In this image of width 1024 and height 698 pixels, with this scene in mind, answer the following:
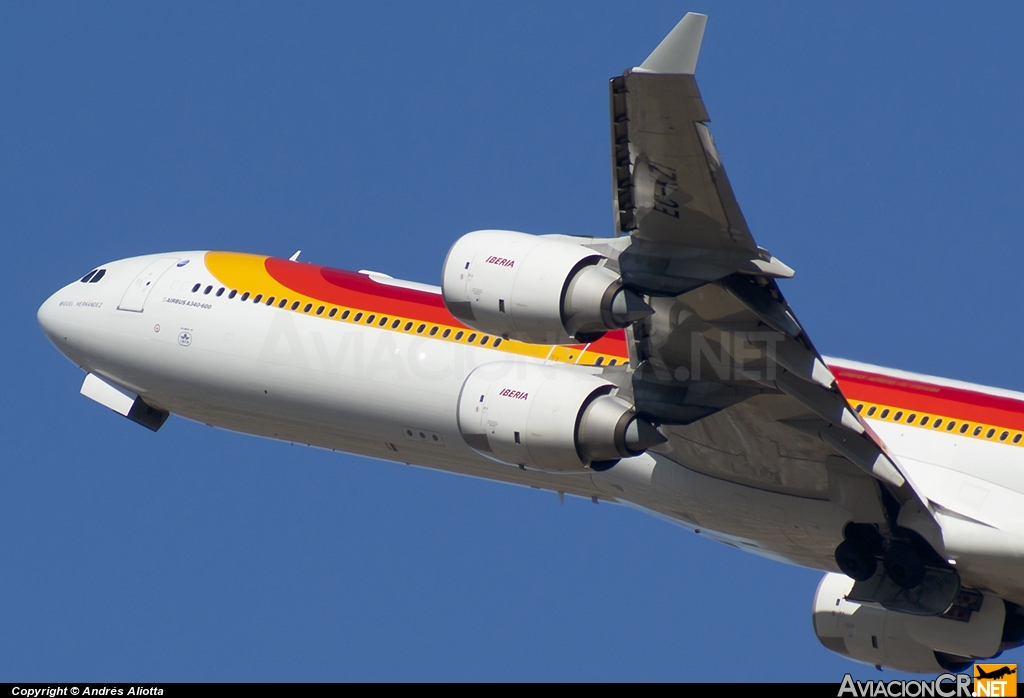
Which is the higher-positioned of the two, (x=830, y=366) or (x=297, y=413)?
(x=830, y=366)

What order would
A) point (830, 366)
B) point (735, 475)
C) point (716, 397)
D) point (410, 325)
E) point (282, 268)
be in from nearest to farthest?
point (716, 397), point (735, 475), point (830, 366), point (410, 325), point (282, 268)

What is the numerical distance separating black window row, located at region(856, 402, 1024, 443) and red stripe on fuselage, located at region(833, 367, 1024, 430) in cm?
9

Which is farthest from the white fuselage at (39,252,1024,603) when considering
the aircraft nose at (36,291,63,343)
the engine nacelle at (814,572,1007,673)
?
the engine nacelle at (814,572,1007,673)

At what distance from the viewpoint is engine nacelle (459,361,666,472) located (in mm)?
20562

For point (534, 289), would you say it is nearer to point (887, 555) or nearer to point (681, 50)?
point (681, 50)

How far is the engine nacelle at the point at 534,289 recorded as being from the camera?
18.4 m

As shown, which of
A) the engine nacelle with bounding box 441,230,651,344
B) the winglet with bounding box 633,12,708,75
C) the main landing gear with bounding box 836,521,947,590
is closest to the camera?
the winglet with bounding box 633,12,708,75

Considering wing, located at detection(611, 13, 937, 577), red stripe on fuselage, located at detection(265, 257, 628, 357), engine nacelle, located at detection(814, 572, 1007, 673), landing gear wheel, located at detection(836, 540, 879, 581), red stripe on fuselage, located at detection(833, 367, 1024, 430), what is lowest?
landing gear wheel, located at detection(836, 540, 879, 581)

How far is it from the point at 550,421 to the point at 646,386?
135 centimetres

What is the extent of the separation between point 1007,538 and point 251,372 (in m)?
12.3

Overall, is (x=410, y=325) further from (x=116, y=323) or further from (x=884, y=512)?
(x=884, y=512)

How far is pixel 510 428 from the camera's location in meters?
20.8

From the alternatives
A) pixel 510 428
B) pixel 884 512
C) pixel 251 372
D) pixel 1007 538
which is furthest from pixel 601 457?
pixel 251 372

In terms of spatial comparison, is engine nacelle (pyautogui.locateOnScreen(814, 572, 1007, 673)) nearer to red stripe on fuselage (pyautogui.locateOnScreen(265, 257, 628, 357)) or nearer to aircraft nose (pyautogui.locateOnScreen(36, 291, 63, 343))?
red stripe on fuselage (pyautogui.locateOnScreen(265, 257, 628, 357))
